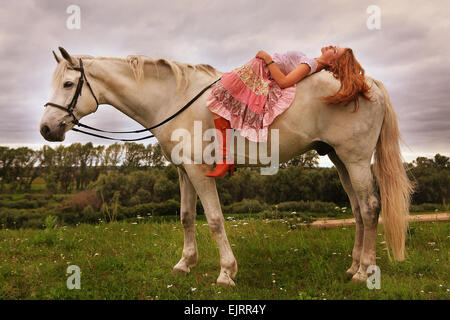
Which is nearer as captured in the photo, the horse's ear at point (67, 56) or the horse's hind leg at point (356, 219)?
the horse's ear at point (67, 56)

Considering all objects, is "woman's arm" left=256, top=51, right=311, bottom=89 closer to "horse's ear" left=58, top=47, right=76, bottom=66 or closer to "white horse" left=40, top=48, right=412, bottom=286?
"white horse" left=40, top=48, right=412, bottom=286

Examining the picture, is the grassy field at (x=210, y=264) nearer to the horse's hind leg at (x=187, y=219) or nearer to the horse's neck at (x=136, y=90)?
the horse's hind leg at (x=187, y=219)

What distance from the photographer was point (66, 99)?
11.6 feet

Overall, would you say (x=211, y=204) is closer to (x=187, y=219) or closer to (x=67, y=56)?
(x=187, y=219)

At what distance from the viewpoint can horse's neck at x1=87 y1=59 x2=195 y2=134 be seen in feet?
12.3

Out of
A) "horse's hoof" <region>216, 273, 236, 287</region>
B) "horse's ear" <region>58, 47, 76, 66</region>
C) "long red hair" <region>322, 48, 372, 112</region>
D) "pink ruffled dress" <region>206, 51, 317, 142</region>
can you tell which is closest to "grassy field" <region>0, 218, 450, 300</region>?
"horse's hoof" <region>216, 273, 236, 287</region>

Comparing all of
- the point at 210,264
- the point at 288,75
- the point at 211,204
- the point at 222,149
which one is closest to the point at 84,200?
the point at 210,264

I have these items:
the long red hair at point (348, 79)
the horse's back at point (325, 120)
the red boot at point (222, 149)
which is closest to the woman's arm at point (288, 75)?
the horse's back at point (325, 120)

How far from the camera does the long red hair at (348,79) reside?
11.6 feet

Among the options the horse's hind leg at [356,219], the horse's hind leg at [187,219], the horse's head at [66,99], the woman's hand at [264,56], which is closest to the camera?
the horse's head at [66,99]

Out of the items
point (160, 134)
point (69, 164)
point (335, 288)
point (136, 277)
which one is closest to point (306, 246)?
point (335, 288)

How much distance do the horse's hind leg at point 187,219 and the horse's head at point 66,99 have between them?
1.50 meters

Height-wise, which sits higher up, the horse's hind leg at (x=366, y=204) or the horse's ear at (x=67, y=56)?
the horse's ear at (x=67, y=56)

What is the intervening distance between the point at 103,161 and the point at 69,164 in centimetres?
274
